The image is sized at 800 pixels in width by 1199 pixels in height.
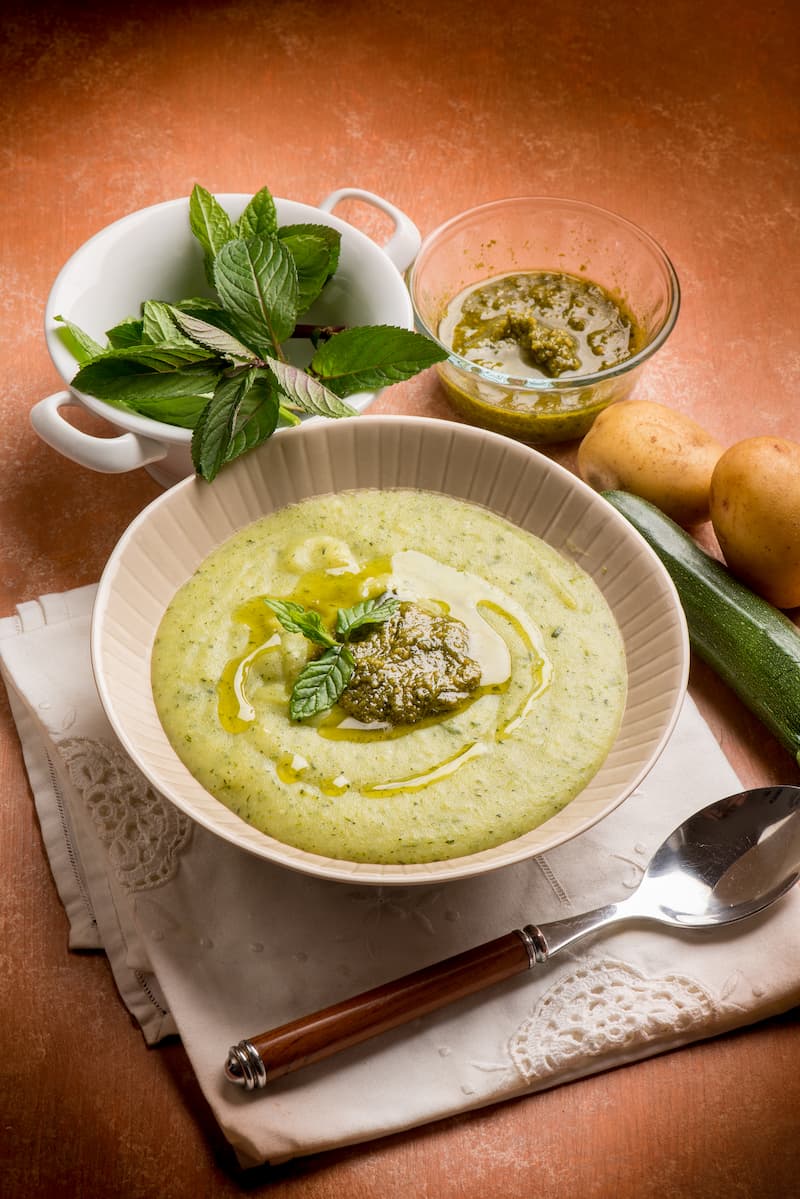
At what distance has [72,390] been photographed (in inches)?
90.3

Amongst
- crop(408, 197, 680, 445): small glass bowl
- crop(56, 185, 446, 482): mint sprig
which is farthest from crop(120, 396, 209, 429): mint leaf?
crop(408, 197, 680, 445): small glass bowl

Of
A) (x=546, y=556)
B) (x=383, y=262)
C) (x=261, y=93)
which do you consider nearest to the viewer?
(x=546, y=556)

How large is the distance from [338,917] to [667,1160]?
2.22 ft

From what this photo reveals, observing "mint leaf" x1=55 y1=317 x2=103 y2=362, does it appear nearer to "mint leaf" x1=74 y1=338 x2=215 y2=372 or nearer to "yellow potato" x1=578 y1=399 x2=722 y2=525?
"mint leaf" x1=74 y1=338 x2=215 y2=372

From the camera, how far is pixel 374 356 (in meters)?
2.26

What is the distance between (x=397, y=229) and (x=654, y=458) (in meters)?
0.82

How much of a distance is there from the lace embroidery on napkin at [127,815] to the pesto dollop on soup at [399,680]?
239mm

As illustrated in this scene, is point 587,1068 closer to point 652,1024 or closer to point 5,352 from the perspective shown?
point 652,1024

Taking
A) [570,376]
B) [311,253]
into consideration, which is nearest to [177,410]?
[311,253]

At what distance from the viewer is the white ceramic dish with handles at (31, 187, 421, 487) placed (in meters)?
2.35

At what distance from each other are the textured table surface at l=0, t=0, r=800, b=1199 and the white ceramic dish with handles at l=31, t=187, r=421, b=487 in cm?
32

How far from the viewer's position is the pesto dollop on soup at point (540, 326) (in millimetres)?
2689

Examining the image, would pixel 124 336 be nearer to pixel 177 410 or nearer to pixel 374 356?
pixel 177 410

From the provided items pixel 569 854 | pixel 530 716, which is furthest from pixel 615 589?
pixel 569 854
